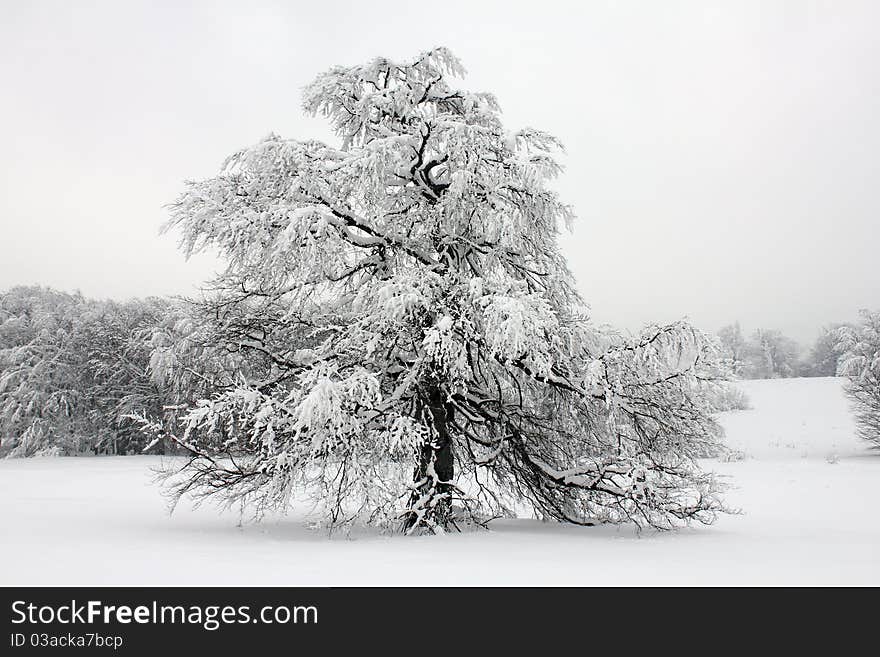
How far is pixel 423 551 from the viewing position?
28.5 feet

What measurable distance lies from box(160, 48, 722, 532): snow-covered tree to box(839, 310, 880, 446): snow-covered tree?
102 feet

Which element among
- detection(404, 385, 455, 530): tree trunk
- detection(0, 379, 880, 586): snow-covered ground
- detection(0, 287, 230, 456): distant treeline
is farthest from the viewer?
detection(0, 287, 230, 456): distant treeline

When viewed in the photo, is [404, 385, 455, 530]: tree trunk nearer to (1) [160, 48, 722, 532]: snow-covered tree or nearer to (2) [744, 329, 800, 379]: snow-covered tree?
(1) [160, 48, 722, 532]: snow-covered tree

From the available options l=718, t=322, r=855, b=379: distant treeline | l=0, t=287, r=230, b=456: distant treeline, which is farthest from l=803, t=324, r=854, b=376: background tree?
l=0, t=287, r=230, b=456: distant treeline

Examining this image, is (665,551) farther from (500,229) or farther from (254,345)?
(254,345)

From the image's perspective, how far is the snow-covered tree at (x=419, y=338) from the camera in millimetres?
9758

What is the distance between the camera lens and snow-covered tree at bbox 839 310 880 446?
36312 mm

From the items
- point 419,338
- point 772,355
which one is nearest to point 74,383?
point 419,338

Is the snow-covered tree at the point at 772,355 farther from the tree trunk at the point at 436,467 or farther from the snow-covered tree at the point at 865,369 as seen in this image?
the tree trunk at the point at 436,467

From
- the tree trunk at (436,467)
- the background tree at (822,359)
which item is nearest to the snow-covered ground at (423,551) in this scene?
the tree trunk at (436,467)

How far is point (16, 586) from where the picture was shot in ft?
21.2

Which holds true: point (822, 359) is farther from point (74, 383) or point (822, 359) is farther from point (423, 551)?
point (423, 551)
